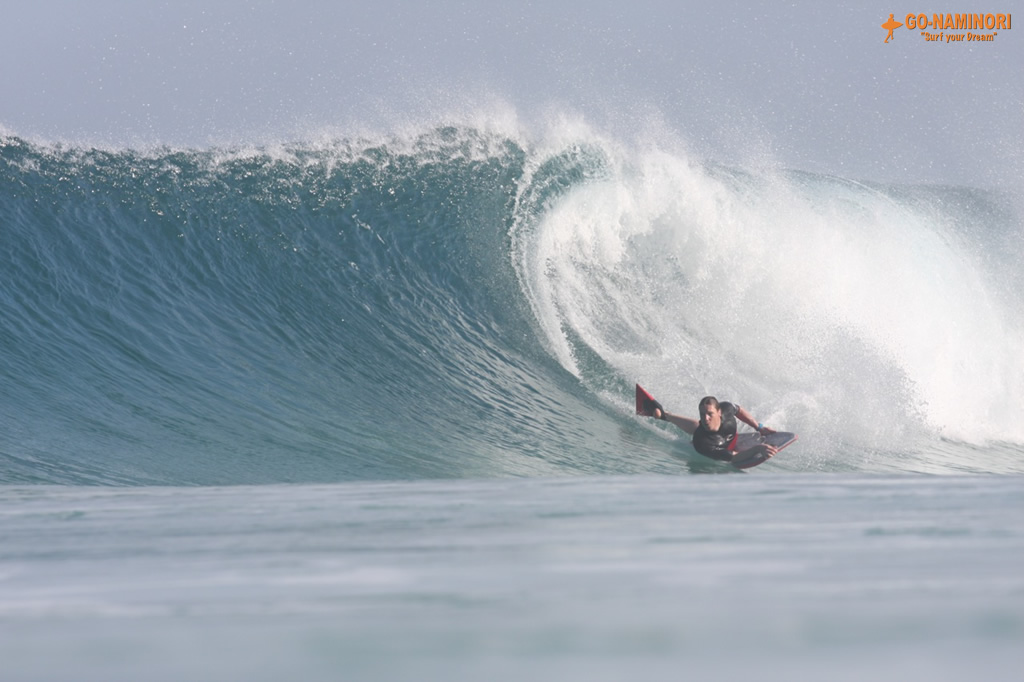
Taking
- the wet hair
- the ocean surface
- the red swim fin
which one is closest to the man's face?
the wet hair

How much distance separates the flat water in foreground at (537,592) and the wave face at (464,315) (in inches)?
183

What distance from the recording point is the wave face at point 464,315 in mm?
7598

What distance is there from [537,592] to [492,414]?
694 centimetres

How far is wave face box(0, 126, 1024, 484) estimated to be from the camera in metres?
7.60

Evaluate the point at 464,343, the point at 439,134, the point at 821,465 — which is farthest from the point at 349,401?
the point at 439,134

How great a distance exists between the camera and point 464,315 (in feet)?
33.4

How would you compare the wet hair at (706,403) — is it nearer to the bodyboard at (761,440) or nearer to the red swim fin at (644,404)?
the bodyboard at (761,440)

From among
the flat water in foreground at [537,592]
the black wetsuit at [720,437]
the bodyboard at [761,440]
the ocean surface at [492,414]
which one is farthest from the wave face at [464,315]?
the flat water in foreground at [537,592]

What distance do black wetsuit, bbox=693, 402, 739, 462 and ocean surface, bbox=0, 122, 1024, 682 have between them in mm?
275

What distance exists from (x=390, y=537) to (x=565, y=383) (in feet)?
22.9

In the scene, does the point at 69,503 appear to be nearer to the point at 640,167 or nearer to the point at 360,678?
the point at 360,678

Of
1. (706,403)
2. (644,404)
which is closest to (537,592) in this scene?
(706,403)

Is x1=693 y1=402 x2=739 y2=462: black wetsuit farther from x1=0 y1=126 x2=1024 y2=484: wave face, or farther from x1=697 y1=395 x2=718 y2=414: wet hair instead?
x1=0 y1=126 x2=1024 y2=484: wave face

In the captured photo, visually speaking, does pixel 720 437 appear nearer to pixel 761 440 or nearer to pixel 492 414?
pixel 761 440
